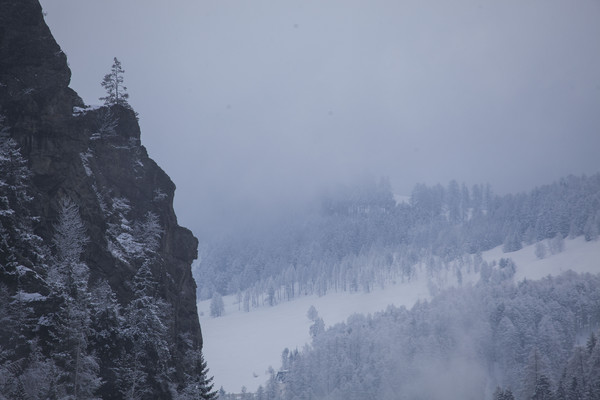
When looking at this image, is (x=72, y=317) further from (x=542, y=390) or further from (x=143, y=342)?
(x=542, y=390)

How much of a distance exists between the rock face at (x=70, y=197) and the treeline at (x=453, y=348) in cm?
8370

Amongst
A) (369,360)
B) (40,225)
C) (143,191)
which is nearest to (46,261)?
(40,225)

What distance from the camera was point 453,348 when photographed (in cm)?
13888

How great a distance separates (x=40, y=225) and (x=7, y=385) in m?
12.6

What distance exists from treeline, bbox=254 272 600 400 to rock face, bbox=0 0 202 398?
83.7 meters

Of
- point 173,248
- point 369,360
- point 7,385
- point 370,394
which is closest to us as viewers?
point 7,385

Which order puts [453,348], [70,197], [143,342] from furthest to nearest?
Result: [453,348] < [143,342] < [70,197]

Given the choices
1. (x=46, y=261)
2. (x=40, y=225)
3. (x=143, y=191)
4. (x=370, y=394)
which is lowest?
(x=370, y=394)

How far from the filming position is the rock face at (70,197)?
3269cm

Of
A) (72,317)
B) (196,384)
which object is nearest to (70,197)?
(72,317)

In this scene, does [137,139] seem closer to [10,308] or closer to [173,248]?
[173,248]

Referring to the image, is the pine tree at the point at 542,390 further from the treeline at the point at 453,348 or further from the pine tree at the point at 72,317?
the pine tree at the point at 72,317

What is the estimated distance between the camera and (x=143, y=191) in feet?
168

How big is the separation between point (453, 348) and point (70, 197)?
120m
